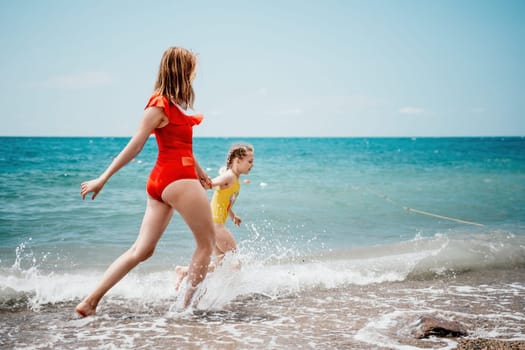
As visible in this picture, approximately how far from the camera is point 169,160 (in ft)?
11.7

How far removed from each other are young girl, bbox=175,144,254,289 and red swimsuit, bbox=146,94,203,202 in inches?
41.7

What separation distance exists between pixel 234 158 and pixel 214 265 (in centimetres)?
112

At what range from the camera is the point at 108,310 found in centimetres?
426

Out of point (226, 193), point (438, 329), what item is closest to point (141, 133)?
point (226, 193)

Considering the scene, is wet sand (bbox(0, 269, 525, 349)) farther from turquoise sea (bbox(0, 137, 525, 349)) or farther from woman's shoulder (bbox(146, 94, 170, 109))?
woman's shoulder (bbox(146, 94, 170, 109))

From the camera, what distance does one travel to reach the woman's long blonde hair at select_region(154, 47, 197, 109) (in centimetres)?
361

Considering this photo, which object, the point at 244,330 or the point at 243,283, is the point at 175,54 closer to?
the point at 244,330

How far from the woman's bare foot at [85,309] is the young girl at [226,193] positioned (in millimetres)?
980

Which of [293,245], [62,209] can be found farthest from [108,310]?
[62,209]

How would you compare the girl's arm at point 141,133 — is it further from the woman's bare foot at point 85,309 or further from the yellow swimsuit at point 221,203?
the yellow swimsuit at point 221,203

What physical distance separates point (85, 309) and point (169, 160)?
1.49 metres

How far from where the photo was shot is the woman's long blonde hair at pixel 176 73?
361 centimetres

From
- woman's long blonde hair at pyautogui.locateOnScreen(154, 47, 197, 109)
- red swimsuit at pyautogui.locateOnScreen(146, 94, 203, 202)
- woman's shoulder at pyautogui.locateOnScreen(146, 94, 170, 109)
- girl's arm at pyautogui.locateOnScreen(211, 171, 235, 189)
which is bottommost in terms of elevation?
girl's arm at pyautogui.locateOnScreen(211, 171, 235, 189)

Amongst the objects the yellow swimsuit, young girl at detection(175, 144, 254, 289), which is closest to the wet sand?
young girl at detection(175, 144, 254, 289)
